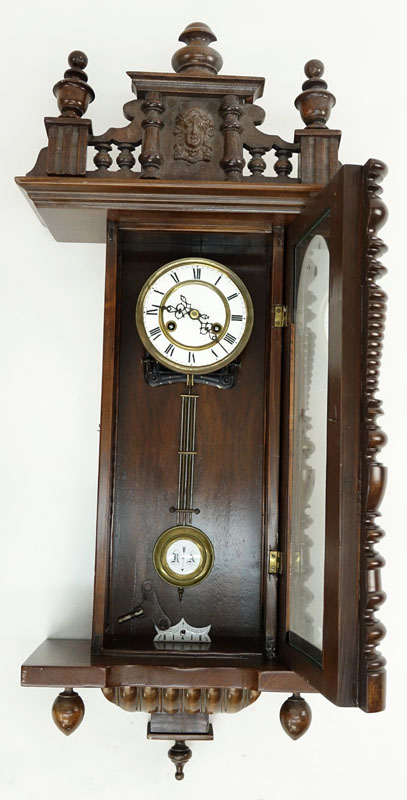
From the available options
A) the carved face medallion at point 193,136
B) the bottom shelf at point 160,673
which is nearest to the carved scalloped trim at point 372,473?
the bottom shelf at point 160,673

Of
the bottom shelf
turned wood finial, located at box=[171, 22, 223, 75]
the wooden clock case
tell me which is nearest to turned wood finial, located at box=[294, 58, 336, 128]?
the wooden clock case

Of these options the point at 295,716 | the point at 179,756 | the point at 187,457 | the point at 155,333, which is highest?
the point at 155,333

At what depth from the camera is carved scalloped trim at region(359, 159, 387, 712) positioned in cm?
99

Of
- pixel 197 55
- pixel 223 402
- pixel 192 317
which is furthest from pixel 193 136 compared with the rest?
pixel 223 402

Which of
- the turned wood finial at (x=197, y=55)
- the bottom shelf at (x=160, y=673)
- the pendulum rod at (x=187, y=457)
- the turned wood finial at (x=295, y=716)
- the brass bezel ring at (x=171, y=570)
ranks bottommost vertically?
the turned wood finial at (x=295, y=716)

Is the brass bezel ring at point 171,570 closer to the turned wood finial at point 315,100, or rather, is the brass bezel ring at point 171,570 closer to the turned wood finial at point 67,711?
the turned wood finial at point 67,711

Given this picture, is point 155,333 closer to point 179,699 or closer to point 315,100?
point 315,100

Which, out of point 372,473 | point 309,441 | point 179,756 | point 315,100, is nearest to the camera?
point 372,473

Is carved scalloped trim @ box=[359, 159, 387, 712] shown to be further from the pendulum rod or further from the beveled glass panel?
the pendulum rod

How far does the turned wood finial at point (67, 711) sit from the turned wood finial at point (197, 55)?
0.99m

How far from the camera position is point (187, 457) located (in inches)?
57.5

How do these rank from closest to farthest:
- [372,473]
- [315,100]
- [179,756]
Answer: [372,473] < [315,100] < [179,756]

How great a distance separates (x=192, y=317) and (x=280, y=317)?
143mm

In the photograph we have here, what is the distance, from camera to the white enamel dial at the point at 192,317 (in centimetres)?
140
